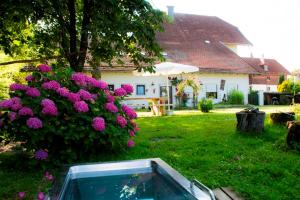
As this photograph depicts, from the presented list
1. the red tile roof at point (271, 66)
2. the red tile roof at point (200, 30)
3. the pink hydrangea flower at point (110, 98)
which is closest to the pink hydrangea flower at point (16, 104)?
the pink hydrangea flower at point (110, 98)

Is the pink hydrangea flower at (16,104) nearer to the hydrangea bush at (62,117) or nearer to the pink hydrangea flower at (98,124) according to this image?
the hydrangea bush at (62,117)

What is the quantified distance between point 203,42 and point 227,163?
26922 millimetres

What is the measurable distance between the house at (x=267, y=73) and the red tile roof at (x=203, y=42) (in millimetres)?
9805

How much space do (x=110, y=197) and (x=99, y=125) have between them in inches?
60.0

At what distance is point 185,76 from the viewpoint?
24.6m

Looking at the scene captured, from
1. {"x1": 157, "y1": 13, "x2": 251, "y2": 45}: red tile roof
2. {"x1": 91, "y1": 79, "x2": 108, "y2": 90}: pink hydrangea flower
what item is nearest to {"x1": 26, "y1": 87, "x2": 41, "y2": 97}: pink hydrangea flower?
{"x1": 91, "y1": 79, "x2": 108, "y2": 90}: pink hydrangea flower

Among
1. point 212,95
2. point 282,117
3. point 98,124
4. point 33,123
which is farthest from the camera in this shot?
point 212,95

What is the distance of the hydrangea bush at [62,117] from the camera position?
4.88 m

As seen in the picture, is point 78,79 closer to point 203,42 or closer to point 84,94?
point 84,94

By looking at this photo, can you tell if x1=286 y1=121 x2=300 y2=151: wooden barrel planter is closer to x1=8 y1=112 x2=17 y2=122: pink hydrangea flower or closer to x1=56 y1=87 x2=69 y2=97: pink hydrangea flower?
x1=56 y1=87 x2=69 y2=97: pink hydrangea flower

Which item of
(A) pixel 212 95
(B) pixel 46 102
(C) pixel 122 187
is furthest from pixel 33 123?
(A) pixel 212 95

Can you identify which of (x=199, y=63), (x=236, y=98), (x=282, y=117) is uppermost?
(x=199, y=63)

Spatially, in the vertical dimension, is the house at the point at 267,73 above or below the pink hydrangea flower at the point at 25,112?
above

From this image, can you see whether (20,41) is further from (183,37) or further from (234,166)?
(183,37)
